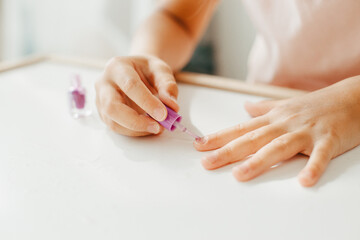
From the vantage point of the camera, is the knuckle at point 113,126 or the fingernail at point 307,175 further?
the knuckle at point 113,126

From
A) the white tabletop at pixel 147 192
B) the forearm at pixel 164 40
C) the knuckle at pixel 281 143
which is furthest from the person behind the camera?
the forearm at pixel 164 40

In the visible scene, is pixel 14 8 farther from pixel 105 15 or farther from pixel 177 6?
pixel 177 6

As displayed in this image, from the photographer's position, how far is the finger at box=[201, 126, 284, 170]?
1.52ft

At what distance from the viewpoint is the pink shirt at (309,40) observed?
63 cm

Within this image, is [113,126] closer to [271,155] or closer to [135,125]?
[135,125]

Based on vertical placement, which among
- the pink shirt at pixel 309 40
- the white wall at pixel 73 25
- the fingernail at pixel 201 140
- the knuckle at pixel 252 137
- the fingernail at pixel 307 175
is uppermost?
the pink shirt at pixel 309 40

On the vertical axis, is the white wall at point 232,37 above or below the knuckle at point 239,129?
below

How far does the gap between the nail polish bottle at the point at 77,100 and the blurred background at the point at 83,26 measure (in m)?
1.02

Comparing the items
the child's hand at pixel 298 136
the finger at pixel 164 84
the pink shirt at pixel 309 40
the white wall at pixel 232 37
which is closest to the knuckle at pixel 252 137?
the child's hand at pixel 298 136

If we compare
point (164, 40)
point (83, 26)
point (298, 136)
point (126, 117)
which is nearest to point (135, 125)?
point (126, 117)

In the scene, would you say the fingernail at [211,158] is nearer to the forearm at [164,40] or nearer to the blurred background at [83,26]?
the forearm at [164,40]

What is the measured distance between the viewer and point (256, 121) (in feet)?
1.73

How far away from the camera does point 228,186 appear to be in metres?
0.43

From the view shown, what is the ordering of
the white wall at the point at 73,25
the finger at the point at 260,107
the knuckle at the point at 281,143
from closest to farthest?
the knuckle at the point at 281,143 < the finger at the point at 260,107 < the white wall at the point at 73,25
